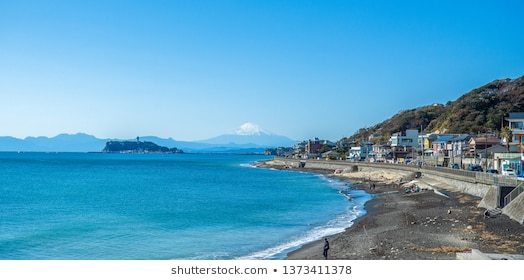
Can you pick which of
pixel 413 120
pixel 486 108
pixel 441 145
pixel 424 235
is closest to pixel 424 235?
pixel 424 235

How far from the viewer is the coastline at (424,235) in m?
15.7

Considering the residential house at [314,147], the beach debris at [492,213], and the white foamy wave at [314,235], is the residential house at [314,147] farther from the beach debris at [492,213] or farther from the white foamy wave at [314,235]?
the beach debris at [492,213]

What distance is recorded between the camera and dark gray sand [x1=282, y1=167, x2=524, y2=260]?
15.7m

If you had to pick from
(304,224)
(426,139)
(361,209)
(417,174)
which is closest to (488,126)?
(426,139)

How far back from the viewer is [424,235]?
1886 cm

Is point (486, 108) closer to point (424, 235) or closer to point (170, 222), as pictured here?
point (170, 222)

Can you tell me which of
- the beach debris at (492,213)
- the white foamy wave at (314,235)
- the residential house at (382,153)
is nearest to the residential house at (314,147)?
the residential house at (382,153)

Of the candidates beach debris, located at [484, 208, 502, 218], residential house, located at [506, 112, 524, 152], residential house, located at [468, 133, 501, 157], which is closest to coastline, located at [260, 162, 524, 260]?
beach debris, located at [484, 208, 502, 218]

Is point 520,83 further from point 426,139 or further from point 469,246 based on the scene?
point 469,246

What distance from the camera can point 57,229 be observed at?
80.7 ft

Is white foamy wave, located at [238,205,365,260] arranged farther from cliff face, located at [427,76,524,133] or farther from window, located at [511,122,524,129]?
cliff face, located at [427,76,524,133]

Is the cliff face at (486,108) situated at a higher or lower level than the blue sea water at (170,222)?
higher
